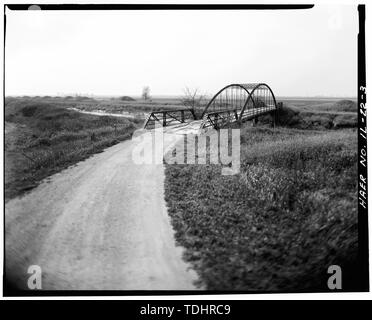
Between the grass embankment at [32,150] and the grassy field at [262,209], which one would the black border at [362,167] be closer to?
the grassy field at [262,209]

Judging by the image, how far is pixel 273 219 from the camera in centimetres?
835

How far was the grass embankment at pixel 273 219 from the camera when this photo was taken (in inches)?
258

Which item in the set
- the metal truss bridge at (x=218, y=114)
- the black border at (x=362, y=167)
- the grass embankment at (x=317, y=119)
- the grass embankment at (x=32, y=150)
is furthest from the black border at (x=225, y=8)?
the grass embankment at (x=317, y=119)

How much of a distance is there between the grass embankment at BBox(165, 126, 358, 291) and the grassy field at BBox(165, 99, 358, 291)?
0.8 inches

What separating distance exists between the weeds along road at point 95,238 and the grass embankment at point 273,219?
21.2 inches

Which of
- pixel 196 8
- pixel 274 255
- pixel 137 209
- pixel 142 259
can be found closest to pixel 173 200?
pixel 137 209

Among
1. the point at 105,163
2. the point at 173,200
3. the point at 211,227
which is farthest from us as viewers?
the point at 105,163

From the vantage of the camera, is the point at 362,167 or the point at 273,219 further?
the point at 273,219

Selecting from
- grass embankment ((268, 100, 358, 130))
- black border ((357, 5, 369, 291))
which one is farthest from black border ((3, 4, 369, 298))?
grass embankment ((268, 100, 358, 130))

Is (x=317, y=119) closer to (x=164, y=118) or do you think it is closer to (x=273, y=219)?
(x=164, y=118)

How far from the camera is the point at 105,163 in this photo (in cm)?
1302

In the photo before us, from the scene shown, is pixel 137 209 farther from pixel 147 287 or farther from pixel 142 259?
pixel 147 287

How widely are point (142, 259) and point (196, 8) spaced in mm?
6321

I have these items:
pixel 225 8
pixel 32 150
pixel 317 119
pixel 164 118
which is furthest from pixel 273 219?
pixel 317 119
